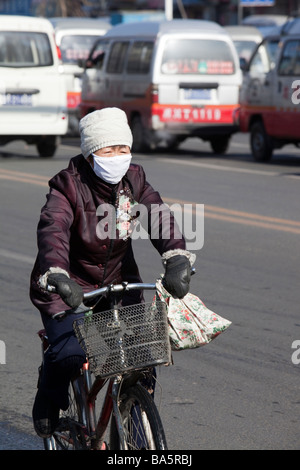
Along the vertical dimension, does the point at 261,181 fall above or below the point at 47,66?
below

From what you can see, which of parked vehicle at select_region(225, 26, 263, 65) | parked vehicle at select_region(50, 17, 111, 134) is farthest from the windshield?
parked vehicle at select_region(225, 26, 263, 65)

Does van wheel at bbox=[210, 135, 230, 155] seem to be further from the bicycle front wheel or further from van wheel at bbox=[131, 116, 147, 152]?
the bicycle front wheel

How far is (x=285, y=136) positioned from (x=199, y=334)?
13137mm

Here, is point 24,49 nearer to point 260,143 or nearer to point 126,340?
point 260,143

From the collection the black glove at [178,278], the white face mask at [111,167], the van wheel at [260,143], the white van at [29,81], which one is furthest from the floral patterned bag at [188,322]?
the van wheel at [260,143]

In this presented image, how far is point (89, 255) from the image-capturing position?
399 cm

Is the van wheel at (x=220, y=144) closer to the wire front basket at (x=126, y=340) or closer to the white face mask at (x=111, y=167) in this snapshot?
the white face mask at (x=111, y=167)

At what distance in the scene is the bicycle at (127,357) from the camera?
3.48 meters

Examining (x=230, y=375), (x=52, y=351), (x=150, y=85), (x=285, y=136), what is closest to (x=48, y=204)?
(x=52, y=351)

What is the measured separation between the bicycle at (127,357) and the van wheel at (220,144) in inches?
607

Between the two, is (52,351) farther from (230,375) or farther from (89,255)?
(230,375)

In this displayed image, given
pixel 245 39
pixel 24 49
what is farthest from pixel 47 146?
pixel 245 39

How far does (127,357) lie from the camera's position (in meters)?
3.49

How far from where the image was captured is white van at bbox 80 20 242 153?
1777 cm
